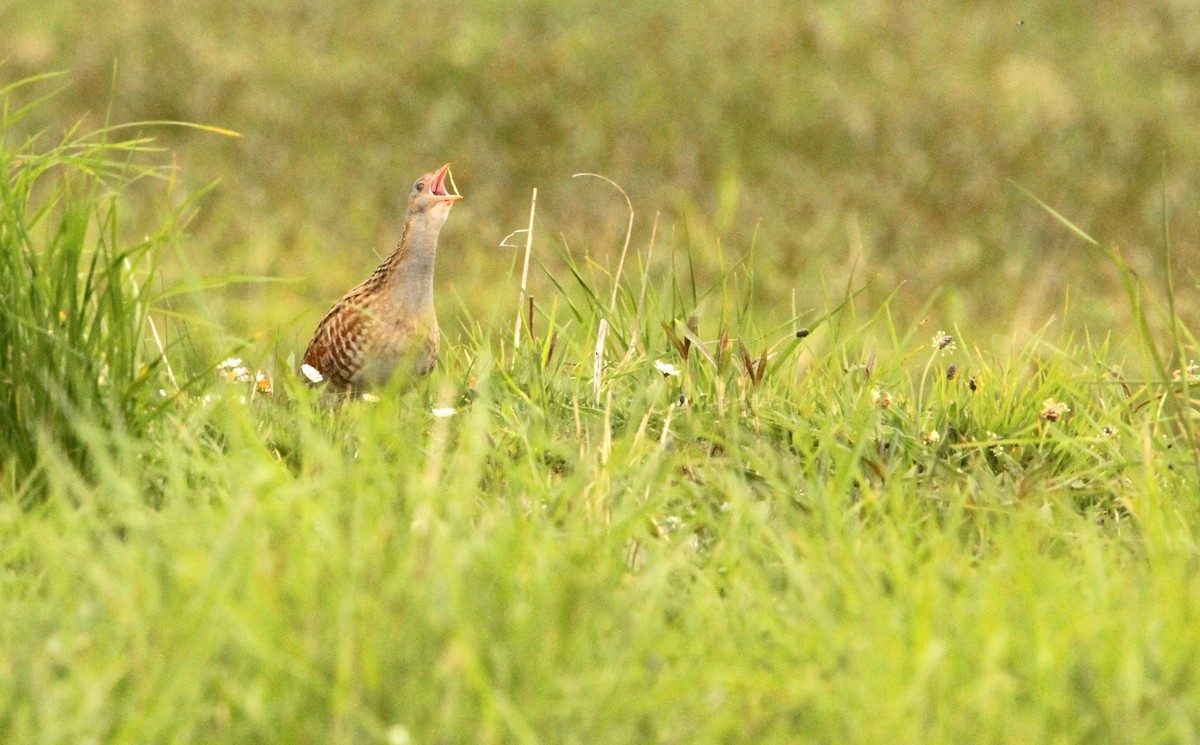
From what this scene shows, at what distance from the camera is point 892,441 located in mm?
4211

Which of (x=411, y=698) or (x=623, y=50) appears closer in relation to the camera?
(x=411, y=698)

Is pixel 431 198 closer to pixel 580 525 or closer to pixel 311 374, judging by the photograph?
pixel 311 374

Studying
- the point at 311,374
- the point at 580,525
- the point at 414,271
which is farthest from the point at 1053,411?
the point at 311,374

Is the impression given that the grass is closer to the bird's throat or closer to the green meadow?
the green meadow

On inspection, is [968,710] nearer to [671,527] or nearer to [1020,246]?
[671,527]

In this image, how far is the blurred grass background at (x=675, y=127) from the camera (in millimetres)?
11250

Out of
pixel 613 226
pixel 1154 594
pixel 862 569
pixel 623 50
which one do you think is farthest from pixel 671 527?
pixel 623 50

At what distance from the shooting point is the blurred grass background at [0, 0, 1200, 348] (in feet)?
36.9

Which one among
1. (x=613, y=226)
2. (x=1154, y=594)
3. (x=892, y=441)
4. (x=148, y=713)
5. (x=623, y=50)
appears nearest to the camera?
(x=148, y=713)

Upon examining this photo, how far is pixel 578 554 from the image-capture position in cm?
284

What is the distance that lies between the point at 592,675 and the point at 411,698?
289 millimetres

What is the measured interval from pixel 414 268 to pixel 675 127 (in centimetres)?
756

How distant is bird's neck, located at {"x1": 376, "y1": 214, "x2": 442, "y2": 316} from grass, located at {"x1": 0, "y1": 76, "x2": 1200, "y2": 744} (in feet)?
1.09

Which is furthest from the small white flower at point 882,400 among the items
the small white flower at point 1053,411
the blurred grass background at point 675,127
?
the blurred grass background at point 675,127
